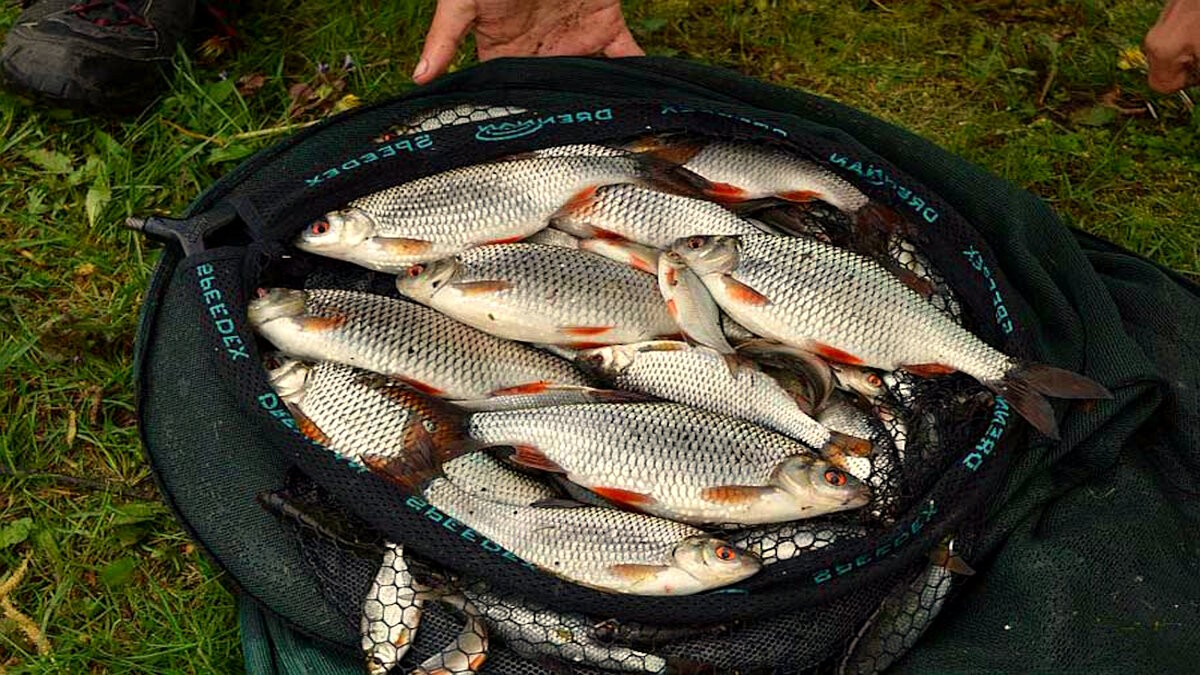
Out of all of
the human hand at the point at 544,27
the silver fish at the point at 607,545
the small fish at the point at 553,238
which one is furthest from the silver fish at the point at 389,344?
the human hand at the point at 544,27

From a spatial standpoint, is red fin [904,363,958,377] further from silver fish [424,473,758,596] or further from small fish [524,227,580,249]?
small fish [524,227,580,249]

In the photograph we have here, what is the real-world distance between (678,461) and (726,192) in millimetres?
666

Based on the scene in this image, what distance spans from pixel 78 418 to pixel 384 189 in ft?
3.20

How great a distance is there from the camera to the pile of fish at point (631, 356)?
203cm

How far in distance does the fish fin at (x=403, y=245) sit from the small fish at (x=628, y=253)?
13.2 inches

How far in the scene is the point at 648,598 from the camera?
1.94 m

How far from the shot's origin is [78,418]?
270 centimetres

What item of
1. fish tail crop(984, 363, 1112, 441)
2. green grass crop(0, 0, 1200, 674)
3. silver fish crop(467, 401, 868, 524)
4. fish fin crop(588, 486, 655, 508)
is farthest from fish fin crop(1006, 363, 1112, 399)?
green grass crop(0, 0, 1200, 674)

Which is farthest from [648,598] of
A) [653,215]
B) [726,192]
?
[726,192]

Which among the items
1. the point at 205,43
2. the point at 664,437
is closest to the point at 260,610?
the point at 664,437

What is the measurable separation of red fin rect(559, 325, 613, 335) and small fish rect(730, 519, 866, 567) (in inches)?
18.8

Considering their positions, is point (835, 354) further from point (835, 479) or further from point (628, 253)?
point (628, 253)

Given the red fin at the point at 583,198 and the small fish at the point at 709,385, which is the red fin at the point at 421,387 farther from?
the red fin at the point at 583,198

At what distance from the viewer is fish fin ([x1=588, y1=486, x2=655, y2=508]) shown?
6.72ft
